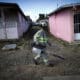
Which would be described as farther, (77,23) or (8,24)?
(8,24)

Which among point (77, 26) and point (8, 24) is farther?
point (8, 24)

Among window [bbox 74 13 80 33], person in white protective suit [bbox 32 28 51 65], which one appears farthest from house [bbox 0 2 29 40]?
person in white protective suit [bbox 32 28 51 65]

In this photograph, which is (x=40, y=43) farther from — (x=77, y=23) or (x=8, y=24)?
(x=8, y=24)

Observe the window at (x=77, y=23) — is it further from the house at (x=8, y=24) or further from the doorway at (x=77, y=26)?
the house at (x=8, y=24)

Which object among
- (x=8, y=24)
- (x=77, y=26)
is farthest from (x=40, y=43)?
(x=8, y=24)

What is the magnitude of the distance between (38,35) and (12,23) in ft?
29.4

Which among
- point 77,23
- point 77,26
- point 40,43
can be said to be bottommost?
point 40,43

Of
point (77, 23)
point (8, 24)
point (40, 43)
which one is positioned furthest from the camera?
point (8, 24)

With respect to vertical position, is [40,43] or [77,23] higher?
[77,23]

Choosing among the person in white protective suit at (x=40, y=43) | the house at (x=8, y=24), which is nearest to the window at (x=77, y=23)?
the house at (x=8, y=24)

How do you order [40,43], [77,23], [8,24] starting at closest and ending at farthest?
1. [40,43]
2. [77,23]
3. [8,24]

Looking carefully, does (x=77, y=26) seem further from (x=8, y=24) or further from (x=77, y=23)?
(x=8, y=24)

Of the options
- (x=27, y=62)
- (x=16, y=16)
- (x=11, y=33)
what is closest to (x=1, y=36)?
(x=11, y=33)

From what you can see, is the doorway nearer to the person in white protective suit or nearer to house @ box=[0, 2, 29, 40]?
house @ box=[0, 2, 29, 40]
